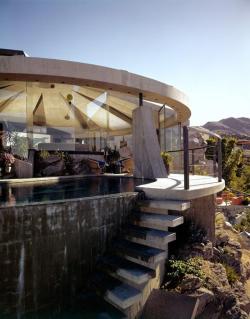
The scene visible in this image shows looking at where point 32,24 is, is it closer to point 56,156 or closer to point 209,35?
point 56,156

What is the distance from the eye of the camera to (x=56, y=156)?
12.8 m

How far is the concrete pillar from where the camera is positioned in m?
10.7

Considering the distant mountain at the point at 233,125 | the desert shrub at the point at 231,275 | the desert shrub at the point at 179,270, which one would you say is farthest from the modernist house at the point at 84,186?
the distant mountain at the point at 233,125

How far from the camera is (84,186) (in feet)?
28.9

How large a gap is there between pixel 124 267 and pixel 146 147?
5987 mm

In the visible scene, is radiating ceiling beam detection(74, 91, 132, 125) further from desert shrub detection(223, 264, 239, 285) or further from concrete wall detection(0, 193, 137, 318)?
desert shrub detection(223, 264, 239, 285)

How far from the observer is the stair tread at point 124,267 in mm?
5137

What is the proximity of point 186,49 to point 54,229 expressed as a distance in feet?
31.0

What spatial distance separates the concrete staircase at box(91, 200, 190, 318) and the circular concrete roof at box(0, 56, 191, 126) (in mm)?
5214

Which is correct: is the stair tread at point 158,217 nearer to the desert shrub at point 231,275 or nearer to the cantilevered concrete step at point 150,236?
the cantilevered concrete step at point 150,236

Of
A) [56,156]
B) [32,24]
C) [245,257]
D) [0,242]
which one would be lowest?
[245,257]

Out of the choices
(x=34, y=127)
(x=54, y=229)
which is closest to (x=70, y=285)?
(x=54, y=229)

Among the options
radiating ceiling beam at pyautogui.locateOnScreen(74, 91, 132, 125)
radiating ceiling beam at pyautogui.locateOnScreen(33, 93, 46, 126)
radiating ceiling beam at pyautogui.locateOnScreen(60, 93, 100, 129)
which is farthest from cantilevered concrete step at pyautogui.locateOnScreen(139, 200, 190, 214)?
radiating ceiling beam at pyautogui.locateOnScreen(60, 93, 100, 129)

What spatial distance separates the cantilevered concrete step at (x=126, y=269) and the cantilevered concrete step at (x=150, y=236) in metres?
0.49
